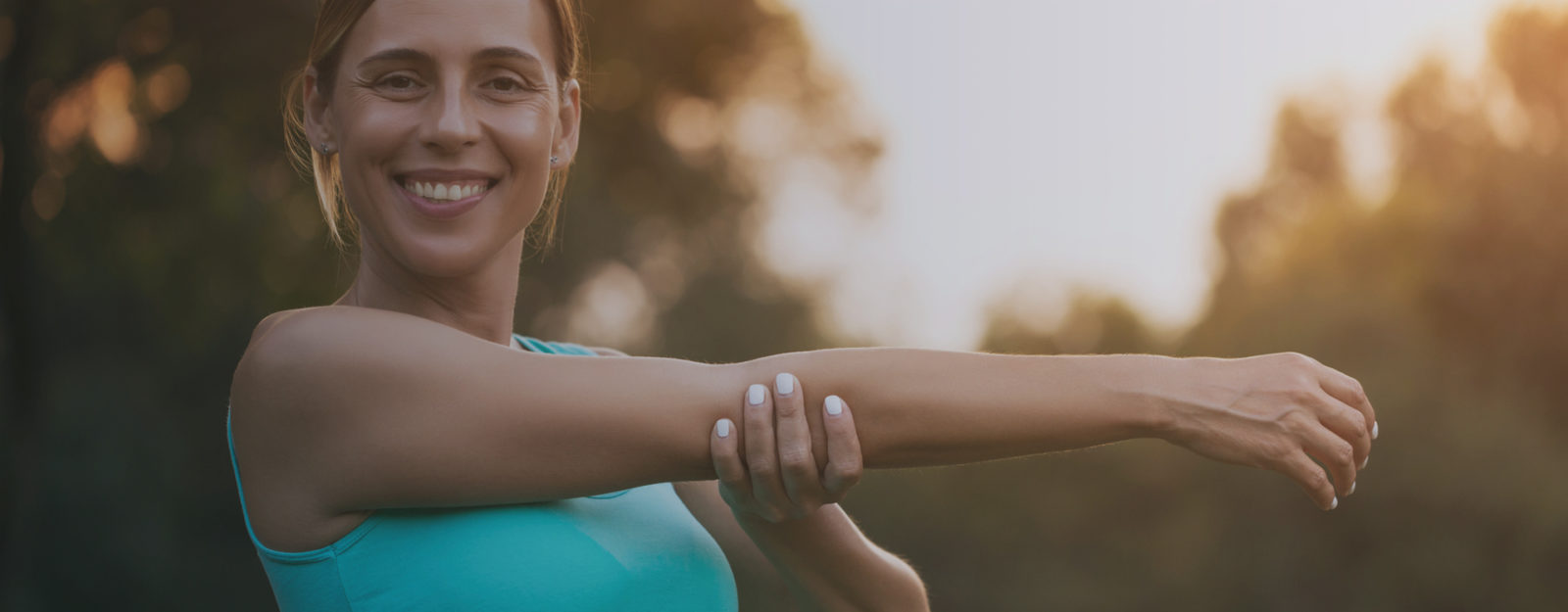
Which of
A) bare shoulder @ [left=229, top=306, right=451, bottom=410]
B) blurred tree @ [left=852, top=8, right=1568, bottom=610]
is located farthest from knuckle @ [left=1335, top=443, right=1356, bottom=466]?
blurred tree @ [left=852, top=8, right=1568, bottom=610]

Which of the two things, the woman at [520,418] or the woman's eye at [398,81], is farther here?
the woman's eye at [398,81]

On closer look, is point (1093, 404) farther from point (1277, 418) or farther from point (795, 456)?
point (795, 456)

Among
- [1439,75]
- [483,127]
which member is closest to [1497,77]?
[1439,75]

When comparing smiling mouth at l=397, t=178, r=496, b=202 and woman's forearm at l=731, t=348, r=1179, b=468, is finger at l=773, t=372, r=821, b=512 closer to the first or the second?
woman's forearm at l=731, t=348, r=1179, b=468

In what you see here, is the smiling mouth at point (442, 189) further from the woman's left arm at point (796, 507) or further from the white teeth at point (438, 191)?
the woman's left arm at point (796, 507)

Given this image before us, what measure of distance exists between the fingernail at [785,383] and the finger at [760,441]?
0.01m

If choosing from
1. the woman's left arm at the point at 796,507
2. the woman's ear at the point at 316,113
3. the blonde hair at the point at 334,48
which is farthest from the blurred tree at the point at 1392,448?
the woman's ear at the point at 316,113

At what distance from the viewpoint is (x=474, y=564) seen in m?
1.29

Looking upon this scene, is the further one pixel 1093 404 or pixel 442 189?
pixel 442 189

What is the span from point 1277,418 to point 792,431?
0.49m

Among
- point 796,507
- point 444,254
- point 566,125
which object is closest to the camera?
point 796,507

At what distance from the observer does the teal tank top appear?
129cm

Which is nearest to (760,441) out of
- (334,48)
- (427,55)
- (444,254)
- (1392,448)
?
(444,254)

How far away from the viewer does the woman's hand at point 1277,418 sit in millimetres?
1216
